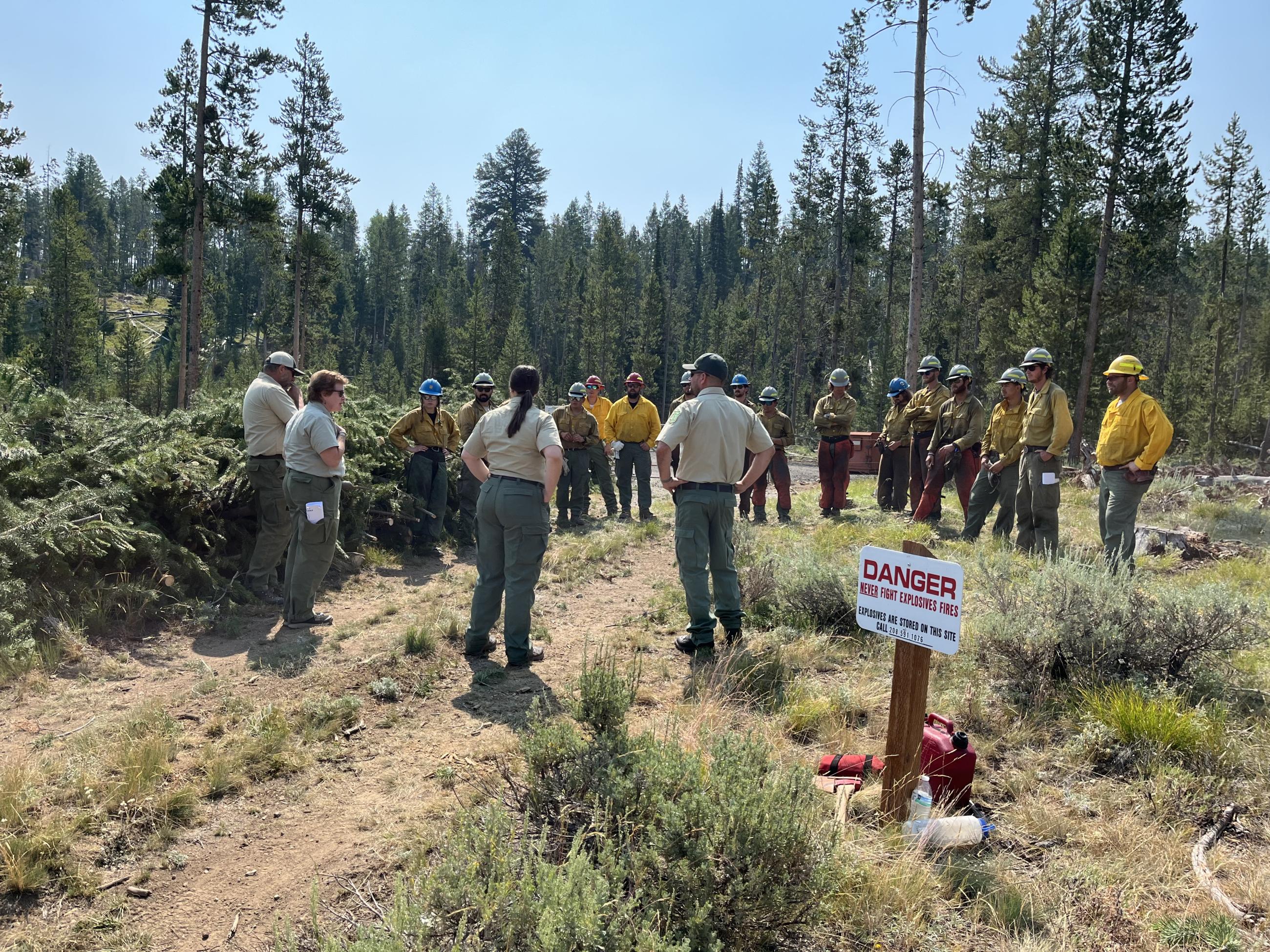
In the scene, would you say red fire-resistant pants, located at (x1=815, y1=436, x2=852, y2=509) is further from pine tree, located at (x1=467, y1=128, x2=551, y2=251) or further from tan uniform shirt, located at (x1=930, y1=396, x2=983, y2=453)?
pine tree, located at (x1=467, y1=128, x2=551, y2=251)

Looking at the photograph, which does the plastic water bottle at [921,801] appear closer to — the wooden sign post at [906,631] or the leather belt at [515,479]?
the wooden sign post at [906,631]

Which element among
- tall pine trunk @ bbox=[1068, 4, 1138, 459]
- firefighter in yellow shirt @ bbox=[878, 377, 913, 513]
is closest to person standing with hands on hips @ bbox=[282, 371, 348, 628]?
firefighter in yellow shirt @ bbox=[878, 377, 913, 513]

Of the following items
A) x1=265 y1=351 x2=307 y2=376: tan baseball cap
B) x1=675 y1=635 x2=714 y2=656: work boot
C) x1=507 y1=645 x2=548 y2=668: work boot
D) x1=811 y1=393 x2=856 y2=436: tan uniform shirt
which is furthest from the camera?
x1=811 y1=393 x2=856 y2=436: tan uniform shirt

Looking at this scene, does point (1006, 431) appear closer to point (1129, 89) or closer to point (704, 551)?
point (704, 551)

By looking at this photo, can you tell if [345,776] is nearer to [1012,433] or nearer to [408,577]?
[408,577]

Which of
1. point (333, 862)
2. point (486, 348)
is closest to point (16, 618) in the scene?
point (333, 862)

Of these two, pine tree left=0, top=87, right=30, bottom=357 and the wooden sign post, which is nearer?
the wooden sign post

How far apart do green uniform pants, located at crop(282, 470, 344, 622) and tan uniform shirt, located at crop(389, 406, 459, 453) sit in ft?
10.6

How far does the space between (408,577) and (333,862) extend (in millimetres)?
5688

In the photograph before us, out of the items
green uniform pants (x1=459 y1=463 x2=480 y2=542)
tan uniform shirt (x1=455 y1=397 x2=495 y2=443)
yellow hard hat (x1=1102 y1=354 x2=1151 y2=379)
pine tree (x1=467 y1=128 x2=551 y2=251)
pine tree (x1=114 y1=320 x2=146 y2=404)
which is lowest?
green uniform pants (x1=459 y1=463 x2=480 y2=542)

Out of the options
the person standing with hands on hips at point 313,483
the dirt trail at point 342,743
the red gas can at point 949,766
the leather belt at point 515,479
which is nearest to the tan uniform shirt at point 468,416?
the dirt trail at point 342,743

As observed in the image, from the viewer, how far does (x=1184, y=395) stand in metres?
34.5

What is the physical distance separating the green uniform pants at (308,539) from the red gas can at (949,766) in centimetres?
492

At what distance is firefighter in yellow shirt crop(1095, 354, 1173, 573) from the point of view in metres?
6.86
